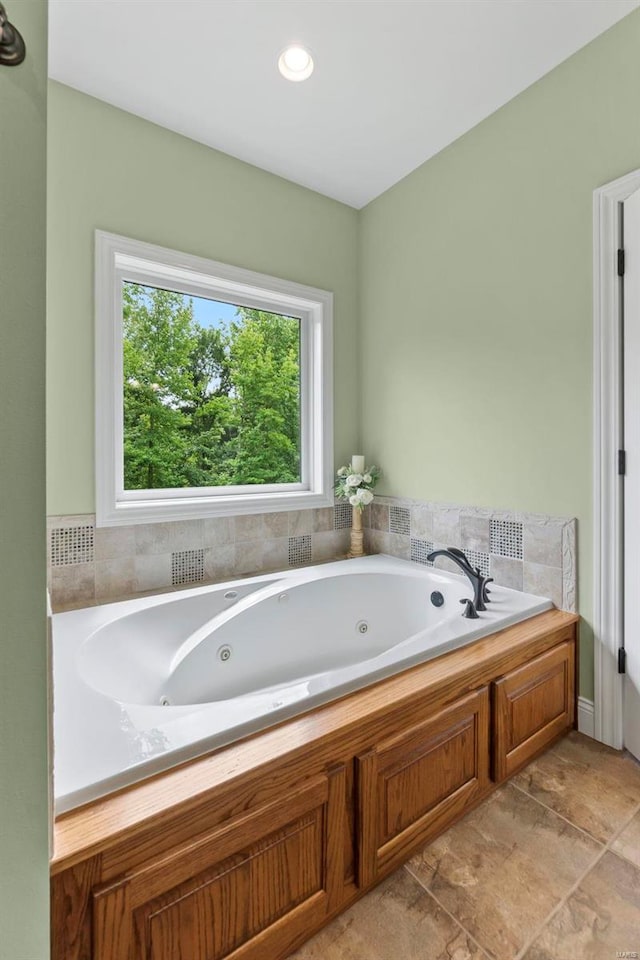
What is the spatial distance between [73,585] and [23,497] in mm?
1550

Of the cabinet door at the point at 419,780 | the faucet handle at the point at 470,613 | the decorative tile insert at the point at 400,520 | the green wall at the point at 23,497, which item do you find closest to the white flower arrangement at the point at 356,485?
the decorative tile insert at the point at 400,520

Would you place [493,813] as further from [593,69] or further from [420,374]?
[593,69]

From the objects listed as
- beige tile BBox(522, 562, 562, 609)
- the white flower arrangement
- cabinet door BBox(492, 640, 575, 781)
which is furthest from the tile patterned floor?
the white flower arrangement

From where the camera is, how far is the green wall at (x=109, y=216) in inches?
74.5

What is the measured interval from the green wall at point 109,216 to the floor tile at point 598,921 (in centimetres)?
210

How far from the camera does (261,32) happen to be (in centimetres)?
168

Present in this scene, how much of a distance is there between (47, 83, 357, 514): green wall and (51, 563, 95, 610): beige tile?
26 centimetres

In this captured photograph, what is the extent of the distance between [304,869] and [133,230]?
2460mm

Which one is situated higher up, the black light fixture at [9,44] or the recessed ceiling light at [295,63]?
the recessed ceiling light at [295,63]

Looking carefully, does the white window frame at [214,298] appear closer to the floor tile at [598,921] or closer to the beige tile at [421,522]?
the beige tile at [421,522]

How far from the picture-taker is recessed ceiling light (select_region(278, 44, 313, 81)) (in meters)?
1.75

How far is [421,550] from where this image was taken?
8.24 ft

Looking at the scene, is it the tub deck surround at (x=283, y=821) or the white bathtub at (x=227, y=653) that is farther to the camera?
the white bathtub at (x=227, y=653)

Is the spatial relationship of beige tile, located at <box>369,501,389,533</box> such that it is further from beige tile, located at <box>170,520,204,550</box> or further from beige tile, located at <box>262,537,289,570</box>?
beige tile, located at <box>170,520,204,550</box>
